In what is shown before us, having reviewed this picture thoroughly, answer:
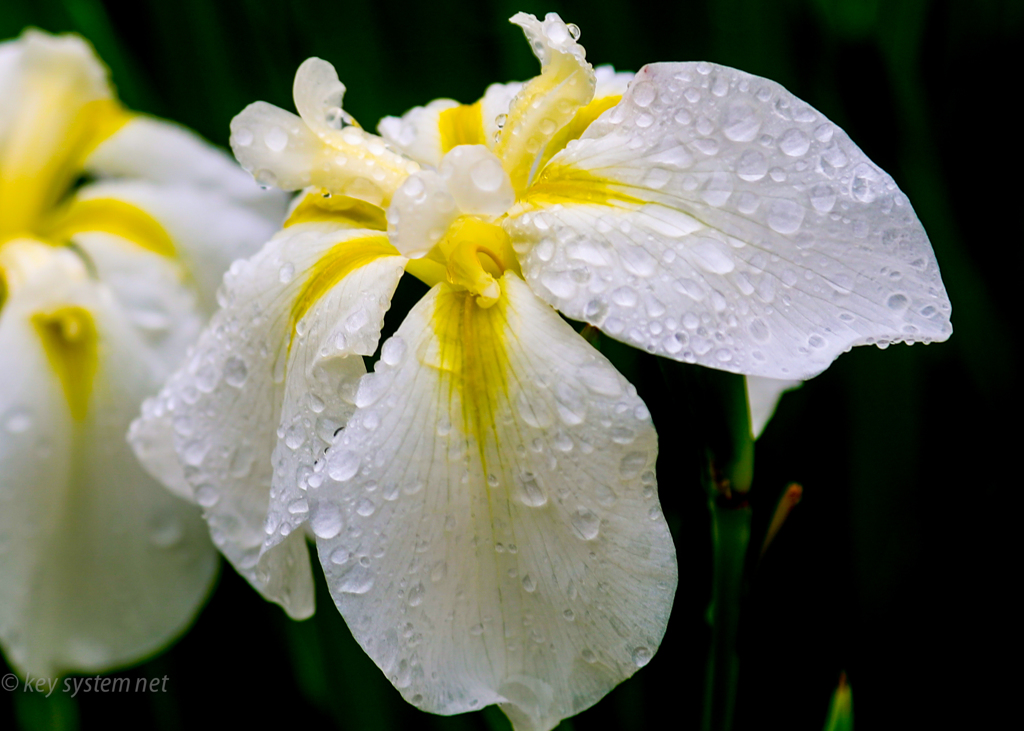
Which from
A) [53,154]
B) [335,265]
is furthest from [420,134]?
[53,154]

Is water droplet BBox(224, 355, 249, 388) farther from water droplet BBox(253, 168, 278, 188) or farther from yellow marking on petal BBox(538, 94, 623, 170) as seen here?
yellow marking on petal BBox(538, 94, 623, 170)

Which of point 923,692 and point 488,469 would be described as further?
point 923,692

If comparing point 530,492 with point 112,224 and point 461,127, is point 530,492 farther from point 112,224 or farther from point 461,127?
point 112,224

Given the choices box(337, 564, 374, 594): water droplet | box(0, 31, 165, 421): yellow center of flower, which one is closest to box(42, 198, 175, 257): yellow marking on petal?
box(0, 31, 165, 421): yellow center of flower

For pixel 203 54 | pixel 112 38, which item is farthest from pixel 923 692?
pixel 112 38

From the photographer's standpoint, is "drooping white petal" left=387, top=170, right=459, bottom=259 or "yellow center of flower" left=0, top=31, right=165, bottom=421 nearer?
"drooping white petal" left=387, top=170, right=459, bottom=259

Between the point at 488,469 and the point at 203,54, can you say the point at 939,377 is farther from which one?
the point at 203,54
